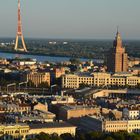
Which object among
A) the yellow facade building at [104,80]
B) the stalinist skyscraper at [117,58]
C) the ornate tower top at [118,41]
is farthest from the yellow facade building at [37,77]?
the ornate tower top at [118,41]

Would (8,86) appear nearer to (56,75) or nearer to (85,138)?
(56,75)

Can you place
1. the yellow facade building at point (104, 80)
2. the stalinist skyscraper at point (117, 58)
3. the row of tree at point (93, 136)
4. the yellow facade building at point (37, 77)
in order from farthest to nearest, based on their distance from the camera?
the stalinist skyscraper at point (117, 58)
the yellow facade building at point (37, 77)
the yellow facade building at point (104, 80)
the row of tree at point (93, 136)

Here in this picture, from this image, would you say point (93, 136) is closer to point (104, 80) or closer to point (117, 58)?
point (104, 80)

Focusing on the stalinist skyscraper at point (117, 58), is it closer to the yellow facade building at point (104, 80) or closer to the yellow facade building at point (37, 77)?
the yellow facade building at point (104, 80)

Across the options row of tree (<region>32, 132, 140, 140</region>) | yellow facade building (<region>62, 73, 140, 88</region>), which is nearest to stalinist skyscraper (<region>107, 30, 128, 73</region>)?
yellow facade building (<region>62, 73, 140, 88</region>)

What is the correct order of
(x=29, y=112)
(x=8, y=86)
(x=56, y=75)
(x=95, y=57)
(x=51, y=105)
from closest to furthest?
(x=29, y=112) → (x=51, y=105) → (x=8, y=86) → (x=56, y=75) → (x=95, y=57)

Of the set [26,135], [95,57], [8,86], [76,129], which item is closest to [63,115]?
[76,129]

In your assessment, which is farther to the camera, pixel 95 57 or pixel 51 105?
pixel 95 57

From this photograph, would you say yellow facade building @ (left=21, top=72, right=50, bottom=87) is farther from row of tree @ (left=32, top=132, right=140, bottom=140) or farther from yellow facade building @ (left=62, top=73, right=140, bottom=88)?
row of tree @ (left=32, top=132, right=140, bottom=140)
